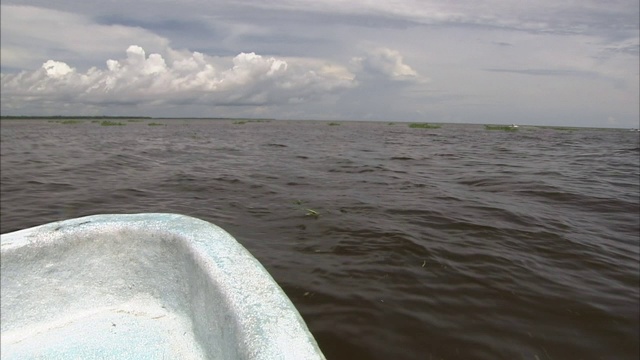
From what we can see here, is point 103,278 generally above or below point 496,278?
above

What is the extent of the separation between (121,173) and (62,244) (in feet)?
33.8

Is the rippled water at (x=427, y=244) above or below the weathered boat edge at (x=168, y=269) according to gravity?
below

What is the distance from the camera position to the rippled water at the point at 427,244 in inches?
131

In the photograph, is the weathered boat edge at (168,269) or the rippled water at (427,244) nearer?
the weathered boat edge at (168,269)

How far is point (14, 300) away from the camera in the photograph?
2.51 metres

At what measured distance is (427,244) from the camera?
5.28 metres

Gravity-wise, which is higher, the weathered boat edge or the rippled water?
the weathered boat edge

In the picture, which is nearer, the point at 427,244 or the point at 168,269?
the point at 168,269

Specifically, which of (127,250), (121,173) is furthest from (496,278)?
(121,173)

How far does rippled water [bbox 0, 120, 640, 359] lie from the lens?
3.33 meters

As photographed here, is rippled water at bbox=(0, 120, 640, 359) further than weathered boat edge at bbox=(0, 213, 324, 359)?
Yes

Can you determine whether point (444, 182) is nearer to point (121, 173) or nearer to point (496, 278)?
point (496, 278)

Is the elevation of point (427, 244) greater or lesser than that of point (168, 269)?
lesser

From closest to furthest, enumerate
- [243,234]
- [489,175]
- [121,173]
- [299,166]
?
1. [243,234]
2. [489,175]
3. [121,173]
4. [299,166]
